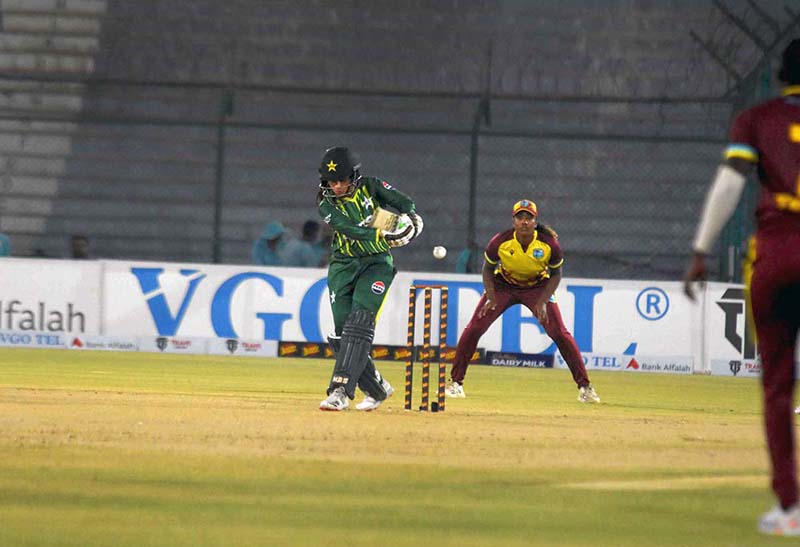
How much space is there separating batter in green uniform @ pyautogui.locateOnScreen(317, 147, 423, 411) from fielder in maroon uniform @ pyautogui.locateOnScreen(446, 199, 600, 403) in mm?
3044

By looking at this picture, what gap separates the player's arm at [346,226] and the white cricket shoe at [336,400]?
1254mm

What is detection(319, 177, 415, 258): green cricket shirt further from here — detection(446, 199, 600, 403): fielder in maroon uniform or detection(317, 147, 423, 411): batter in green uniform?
detection(446, 199, 600, 403): fielder in maroon uniform

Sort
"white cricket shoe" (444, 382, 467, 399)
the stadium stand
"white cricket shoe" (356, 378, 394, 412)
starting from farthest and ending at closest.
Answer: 1. the stadium stand
2. "white cricket shoe" (444, 382, 467, 399)
3. "white cricket shoe" (356, 378, 394, 412)

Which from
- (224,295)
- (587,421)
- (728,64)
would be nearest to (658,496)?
(587,421)

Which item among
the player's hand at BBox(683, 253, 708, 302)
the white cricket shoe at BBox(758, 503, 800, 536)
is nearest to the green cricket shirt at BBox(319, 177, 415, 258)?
the player's hand at BBox(683, 253, 708, 302)

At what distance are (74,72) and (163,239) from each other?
12.0ft

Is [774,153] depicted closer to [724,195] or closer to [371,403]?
[724,195]

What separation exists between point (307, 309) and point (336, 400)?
9306 mm

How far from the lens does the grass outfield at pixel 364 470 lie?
6238 mm

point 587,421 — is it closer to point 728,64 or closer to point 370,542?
point 370,542

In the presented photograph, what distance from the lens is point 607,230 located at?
2561cm

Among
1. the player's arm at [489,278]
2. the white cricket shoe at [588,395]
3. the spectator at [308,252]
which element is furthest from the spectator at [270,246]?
the white cricket shoe at [588,395]

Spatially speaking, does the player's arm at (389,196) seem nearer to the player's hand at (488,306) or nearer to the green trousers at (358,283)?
the green trousers at (358,283)

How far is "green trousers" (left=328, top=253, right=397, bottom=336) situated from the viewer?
40.8ft
